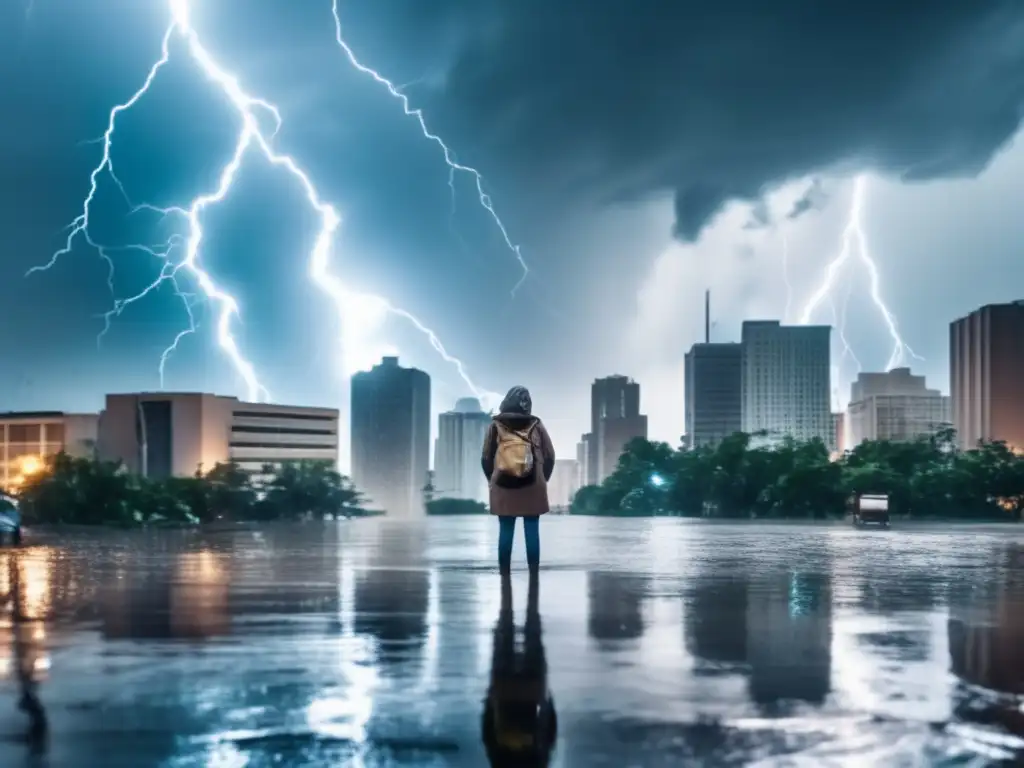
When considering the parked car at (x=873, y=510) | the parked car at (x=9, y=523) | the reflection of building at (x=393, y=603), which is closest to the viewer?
the reflection of building at (x=393, y=603)

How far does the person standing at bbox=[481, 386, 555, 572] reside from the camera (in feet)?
37.8

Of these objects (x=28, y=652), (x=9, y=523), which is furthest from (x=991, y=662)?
(x=9, y=523)

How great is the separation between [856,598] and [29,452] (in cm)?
17435

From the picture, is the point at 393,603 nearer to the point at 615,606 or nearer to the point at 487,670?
the point at 615,606

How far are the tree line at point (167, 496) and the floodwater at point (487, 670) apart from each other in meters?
55.8

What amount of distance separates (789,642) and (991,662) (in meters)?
1.15

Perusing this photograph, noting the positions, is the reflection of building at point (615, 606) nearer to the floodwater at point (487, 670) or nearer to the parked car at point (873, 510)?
the floodwater at point (487, 670)

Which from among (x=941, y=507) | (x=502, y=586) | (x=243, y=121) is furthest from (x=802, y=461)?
(x=502, y=586)

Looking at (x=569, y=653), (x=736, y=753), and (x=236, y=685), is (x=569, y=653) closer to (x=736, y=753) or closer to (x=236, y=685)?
(x=236, y=685)

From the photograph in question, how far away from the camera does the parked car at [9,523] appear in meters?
21.7

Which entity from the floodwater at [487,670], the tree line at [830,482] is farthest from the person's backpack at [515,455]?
the tree line at [830,482]

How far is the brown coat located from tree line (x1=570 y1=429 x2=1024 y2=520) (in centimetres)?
6612

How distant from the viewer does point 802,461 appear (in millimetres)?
88188

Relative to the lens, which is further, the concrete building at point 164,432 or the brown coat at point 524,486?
the concrete building at point 164,432
